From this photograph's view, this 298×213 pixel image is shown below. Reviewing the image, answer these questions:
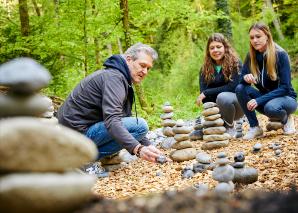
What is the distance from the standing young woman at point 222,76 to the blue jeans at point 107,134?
72.4 inches

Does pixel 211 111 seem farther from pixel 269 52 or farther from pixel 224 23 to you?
pixel 224 23

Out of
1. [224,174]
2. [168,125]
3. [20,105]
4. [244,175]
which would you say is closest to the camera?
[20,105]

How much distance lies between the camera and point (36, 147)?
1.61 metres

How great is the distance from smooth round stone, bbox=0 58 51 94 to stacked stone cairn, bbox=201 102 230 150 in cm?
410

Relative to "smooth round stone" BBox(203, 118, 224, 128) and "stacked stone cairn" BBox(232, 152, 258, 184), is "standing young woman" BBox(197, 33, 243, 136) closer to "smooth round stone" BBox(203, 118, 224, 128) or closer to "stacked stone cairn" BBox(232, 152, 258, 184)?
"smooth round stone" BBox(203, 118, 224, 128)

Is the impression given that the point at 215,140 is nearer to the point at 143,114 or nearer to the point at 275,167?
the point at 275,167

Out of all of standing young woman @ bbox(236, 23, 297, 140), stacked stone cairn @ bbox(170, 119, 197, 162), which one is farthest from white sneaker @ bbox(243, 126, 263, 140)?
stacked stone cairn @ bbox(170, 119, 197, 162)

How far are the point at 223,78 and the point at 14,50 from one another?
A: 468 centimetres

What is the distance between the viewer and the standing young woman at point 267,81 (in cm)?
544

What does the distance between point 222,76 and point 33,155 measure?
485 centimetres

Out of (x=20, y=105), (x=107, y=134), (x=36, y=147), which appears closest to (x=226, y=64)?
(x=107, y=134)

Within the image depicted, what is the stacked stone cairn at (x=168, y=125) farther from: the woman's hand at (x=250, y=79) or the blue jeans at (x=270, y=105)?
the woman's hand at (x=250, y=79)

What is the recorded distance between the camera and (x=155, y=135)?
23.5 ft

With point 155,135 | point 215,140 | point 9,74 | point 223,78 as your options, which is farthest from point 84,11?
point 9,74
